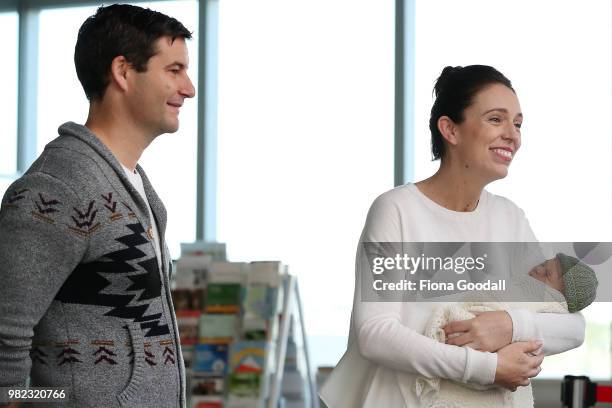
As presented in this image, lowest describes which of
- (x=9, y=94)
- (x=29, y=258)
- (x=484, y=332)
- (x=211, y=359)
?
(x=211, y=359)

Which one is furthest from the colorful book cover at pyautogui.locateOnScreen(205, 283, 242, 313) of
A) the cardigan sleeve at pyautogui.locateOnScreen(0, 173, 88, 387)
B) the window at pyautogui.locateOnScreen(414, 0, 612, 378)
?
the cardigan sleeve at pyautogui.locateOnScreen(0, 173, 88, 387)

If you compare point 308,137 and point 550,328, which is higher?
point 308,137

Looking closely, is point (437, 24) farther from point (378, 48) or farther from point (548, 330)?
point (548, 330)

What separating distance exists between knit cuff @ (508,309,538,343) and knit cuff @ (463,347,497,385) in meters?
0.07

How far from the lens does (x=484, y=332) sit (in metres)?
1.69

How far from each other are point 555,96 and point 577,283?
409 cm

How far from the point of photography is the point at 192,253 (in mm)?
5004

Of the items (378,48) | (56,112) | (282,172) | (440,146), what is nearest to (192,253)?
(282,172)

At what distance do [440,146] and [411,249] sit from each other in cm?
25

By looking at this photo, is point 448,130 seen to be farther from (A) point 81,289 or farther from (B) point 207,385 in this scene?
(B) point 207,385

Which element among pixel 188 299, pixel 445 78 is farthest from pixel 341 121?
pixel 445 78

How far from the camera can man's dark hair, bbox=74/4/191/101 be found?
1.69m

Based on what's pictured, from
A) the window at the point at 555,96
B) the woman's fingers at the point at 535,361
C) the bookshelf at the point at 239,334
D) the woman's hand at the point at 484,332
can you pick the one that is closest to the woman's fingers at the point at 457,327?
the woman's hand at the point at 484,332

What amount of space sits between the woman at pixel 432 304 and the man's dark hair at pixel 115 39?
517 millimetres
